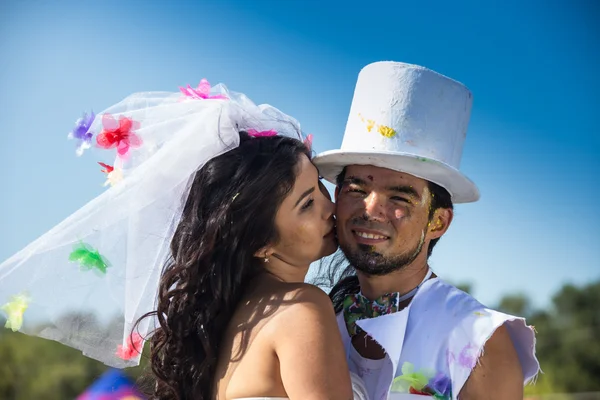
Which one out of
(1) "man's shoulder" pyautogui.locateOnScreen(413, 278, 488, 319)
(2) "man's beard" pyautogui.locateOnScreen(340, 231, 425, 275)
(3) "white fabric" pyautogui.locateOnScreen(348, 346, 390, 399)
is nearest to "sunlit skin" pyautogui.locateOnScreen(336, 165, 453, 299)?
(2) "man's beard" pyautogui.locateOnScreen(340, 231, 425, 275)

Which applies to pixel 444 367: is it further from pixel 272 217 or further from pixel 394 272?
pixel 272 217

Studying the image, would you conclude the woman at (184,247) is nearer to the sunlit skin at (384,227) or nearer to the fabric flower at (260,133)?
the fabric flower at (260,133)

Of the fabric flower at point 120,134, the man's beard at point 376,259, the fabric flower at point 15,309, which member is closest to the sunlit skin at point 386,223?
the man's beard at point 376,259

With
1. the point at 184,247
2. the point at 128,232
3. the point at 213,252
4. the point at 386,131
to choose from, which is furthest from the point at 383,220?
the point at 128,232

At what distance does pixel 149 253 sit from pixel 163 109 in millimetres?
681

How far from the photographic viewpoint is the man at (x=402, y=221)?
138 inches

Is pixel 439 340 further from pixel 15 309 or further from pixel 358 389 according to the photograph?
pixel 15 309

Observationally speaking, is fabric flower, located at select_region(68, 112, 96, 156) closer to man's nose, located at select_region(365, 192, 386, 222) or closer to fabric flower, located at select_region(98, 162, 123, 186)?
fabric flower, located at select_region(98, 162, 123, 186)

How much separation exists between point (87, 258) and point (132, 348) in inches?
19.5

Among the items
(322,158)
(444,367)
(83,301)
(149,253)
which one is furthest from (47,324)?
(444,367)

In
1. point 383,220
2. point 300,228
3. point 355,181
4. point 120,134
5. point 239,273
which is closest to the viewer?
point 239,273

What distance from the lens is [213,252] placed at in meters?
3.36

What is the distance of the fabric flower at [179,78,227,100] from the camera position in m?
3.65

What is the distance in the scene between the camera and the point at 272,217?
341 centimetres
